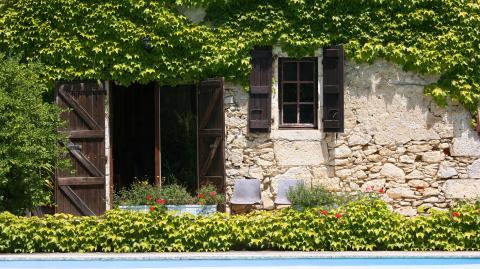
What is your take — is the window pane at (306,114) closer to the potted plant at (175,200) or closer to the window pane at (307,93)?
the window pane at (307,93)

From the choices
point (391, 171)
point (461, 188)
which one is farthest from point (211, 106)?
point (461, 188)

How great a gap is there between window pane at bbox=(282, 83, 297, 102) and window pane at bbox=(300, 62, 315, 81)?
0.21 metres

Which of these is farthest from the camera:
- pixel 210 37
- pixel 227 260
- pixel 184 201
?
pixel 210 37

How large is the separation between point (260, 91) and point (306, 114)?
928mm

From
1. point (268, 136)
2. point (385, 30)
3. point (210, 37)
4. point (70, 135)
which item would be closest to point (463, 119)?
point (385, 30)

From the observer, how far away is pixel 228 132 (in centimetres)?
1255

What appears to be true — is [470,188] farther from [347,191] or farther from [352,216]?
[352,216]

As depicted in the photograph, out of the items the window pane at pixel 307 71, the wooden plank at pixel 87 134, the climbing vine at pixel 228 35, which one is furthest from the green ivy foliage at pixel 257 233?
the window pane at pixel 307 71

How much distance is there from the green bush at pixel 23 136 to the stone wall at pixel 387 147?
2.93 meters

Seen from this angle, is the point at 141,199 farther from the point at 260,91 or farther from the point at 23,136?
the point at 260,91

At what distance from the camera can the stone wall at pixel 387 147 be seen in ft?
41.1

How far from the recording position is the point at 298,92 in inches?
500

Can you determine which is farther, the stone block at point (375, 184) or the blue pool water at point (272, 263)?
the stone block at point (375, 184)

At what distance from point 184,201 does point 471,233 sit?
4.23m
